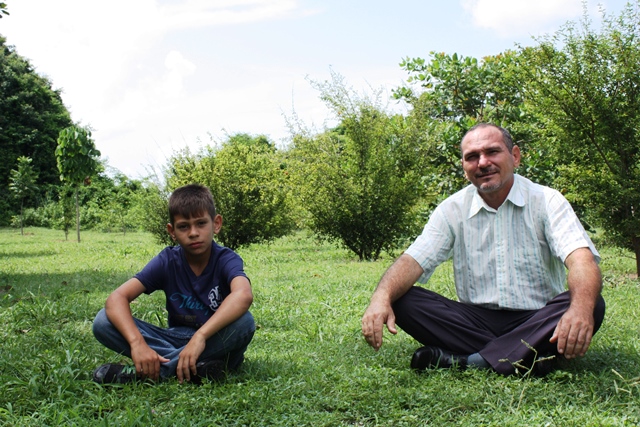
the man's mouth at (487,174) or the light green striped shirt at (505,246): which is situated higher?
the man's mouth at (487,174)

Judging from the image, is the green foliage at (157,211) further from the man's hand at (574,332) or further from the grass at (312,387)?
the man's hand at (574,332)

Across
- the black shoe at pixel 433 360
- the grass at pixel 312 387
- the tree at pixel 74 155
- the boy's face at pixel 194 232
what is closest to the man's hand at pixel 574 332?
the grass at pixel 312 387

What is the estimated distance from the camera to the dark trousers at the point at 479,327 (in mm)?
3201

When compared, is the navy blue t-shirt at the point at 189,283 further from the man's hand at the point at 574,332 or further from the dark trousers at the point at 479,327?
the man's hand at the point at 574,332

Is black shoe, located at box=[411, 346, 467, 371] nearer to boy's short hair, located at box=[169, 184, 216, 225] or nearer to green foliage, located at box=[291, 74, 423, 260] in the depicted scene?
boy's short hair, located at box=[169, 184, 216, 225]

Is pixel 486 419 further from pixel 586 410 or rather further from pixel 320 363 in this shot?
pixel 320 363

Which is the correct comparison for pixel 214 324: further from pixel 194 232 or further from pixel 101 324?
pixel 101 324

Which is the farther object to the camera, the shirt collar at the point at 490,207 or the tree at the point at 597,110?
the tree at the point at 597,110

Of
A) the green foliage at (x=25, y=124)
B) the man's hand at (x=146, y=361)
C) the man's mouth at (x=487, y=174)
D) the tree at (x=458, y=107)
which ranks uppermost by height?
the green foliage at (x=25, y=124)

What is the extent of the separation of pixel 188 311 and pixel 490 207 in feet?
5.76

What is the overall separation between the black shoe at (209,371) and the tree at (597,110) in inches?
212

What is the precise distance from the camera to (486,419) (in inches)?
103

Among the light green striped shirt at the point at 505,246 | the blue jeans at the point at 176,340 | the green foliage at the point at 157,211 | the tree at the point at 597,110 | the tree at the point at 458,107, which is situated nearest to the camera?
the blue jeans at the point at 176,340

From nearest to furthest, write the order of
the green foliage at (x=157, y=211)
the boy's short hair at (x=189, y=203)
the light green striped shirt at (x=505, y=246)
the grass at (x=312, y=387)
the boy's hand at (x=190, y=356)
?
1. the grass at (x=312, y=387)
2. the boy's hand at (x=190, y=356)
3. the boy's short hair at (x=189, y=203)
4. the light green striped shirt at (x=505, y=246)
5. the green foliage at (x=157, y=211)
